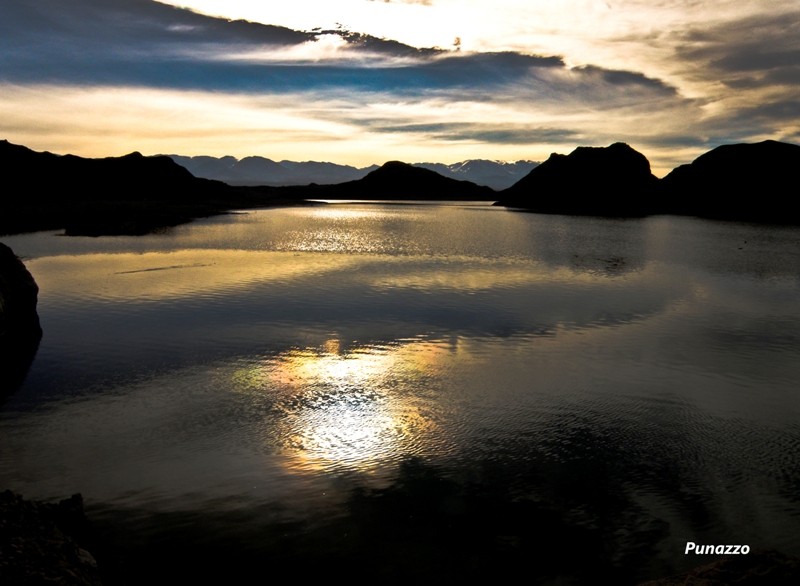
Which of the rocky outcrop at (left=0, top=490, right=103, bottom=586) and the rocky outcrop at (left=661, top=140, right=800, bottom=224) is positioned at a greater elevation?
the rocky outcrop at (left=661, top=140, right=800, bottom=224)

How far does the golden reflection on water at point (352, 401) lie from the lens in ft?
40.8

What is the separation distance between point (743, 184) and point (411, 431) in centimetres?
19679

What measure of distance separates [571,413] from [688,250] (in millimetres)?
53802

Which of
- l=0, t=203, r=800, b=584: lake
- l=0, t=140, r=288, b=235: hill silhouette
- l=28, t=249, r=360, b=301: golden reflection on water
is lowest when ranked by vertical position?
l=0, t=203, r=800, b=584: lake

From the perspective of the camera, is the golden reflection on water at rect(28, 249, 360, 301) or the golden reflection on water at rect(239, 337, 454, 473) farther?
the golden reflection on water at rect(28, 249, 360, 301)

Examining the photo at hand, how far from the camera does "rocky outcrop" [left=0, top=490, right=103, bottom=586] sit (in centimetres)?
654

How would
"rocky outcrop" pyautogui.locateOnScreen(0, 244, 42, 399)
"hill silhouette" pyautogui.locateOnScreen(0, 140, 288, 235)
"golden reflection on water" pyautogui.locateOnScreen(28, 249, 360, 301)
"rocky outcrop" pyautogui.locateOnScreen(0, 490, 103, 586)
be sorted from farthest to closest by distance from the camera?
"hill silhouette" pyautogui.locateOnScreen(0, 140, 288, 235)
"golden reflection on water" pyautogui.locateOnScreen(28, 249, 360, 301)
"rocky outcrop" pyautogui.locateOnScreen(0, 244, 42, 399)
"rocky outcrop" pyautogui.locateOnScreen(0, 490, 103, 586)

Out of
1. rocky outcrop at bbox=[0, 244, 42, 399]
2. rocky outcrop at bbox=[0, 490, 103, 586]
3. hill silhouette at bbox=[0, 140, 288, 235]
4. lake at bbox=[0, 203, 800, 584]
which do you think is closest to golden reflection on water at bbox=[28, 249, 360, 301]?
lake at bbox=[0, 203, 800, 584]

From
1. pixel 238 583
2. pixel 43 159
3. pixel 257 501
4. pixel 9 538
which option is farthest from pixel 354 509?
pixel 43 159

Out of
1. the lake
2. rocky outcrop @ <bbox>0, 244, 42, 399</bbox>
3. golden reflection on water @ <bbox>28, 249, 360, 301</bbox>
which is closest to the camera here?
the lake

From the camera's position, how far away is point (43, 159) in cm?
16838

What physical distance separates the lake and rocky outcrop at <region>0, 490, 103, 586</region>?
1126 mm

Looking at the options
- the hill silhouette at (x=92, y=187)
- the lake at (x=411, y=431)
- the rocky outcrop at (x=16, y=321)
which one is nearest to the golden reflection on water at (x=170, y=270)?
the lake at (x=411, y=431)

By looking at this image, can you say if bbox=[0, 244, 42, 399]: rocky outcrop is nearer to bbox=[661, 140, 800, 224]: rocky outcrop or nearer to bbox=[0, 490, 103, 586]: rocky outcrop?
bbox=[0, 490, 103, 586]: rocky outcrop
